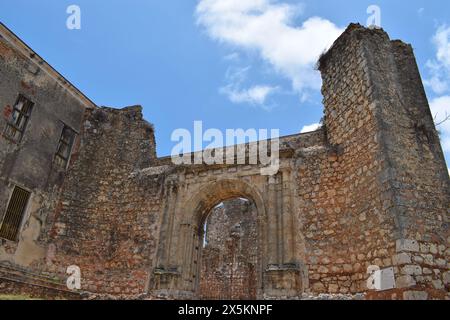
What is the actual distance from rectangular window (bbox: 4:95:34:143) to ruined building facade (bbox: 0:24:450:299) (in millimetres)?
26

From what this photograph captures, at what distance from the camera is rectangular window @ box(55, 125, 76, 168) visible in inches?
397

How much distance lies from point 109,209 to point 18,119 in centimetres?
318

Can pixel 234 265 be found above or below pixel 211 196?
below

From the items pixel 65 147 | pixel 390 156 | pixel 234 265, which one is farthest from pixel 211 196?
pixel 234 265

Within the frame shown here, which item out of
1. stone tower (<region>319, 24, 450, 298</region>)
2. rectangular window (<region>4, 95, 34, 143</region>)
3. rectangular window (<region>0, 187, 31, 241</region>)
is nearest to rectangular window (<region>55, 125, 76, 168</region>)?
rectangular window (<region>4, 95, 34, 143</region>)

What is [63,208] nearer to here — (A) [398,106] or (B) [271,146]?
(B) [271,146]

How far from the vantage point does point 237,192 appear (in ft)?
30.9

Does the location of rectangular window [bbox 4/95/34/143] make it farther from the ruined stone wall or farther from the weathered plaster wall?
the ruined stone wall

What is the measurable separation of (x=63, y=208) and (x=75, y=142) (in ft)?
6.45

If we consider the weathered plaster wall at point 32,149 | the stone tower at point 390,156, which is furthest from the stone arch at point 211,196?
the weathered plaster wall at point 32,149

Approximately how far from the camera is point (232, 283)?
1466cm

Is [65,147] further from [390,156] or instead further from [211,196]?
[390,156]

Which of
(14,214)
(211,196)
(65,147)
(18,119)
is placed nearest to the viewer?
(14,214)
